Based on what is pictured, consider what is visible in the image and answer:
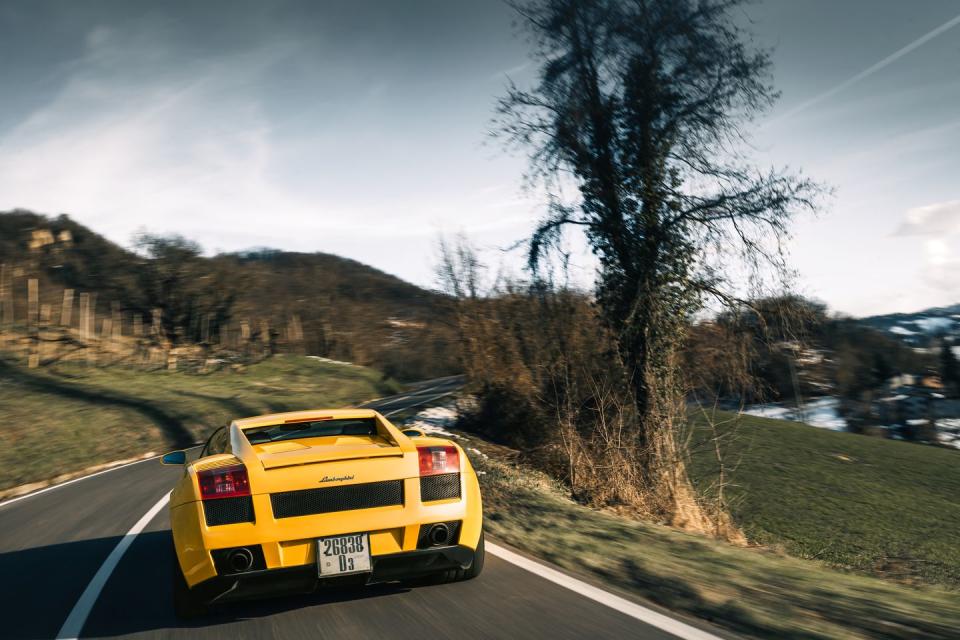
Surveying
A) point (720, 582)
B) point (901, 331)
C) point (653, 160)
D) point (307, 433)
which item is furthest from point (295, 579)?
point (901, 331)

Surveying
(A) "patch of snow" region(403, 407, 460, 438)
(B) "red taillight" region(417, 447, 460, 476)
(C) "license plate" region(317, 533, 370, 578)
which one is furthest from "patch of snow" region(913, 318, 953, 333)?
(C) "license plate" region(317, 533, 370, 578)

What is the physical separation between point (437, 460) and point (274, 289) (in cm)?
6172

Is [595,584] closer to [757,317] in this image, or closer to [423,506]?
[423,506]

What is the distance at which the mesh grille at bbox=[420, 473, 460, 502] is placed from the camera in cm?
510

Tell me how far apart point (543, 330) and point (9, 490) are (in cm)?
1182

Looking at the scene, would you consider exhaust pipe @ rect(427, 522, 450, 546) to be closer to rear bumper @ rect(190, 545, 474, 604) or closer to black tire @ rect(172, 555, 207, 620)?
rear bumper @ rect(190, 545, 474, 604)

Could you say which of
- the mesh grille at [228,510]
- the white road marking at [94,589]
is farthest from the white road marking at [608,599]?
the white road marking at [94,589]

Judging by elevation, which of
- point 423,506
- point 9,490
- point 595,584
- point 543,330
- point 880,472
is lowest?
point 880,472

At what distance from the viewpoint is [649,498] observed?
11.5 meters

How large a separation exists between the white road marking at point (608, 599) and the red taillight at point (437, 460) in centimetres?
119

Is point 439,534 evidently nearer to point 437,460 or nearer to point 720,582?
point 437,460

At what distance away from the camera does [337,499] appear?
4.85 metres

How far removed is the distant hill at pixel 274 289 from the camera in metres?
46.9

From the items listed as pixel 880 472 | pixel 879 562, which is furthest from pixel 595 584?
pixel 880 472
